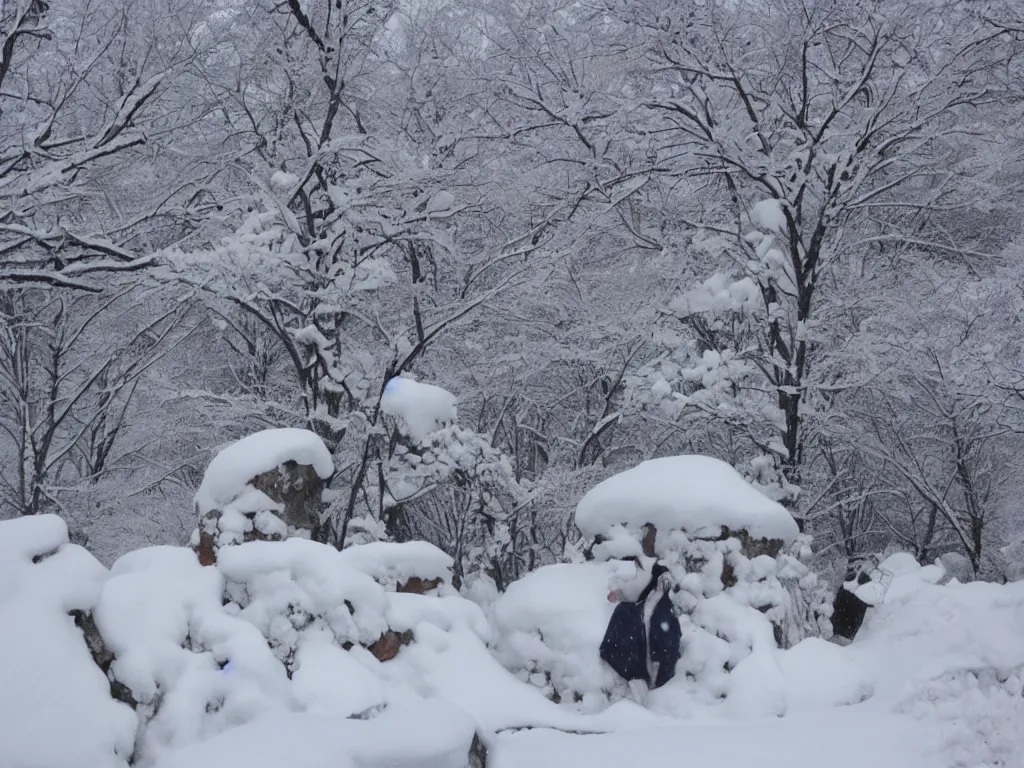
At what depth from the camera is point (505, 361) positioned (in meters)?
10.6

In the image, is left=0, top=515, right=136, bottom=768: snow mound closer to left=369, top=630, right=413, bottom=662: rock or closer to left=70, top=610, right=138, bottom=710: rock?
left=70, top=610, right=138, bottom=710: rock

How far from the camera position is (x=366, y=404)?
28.6ft

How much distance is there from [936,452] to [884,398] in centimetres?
165

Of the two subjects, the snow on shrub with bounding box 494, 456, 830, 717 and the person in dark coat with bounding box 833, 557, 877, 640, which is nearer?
the snow on shrub with bounding box 494, 456, 830, 717

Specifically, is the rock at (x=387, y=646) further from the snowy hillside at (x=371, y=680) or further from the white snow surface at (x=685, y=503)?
the white snow surface at (x=685, y=503)

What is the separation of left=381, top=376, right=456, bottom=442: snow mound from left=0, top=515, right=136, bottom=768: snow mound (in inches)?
147

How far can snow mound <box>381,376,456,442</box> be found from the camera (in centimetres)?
784

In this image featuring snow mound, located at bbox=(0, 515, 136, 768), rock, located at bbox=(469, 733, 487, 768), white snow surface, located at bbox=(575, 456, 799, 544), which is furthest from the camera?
white snow surface, located at bbox=(575, 456, 799, 544)

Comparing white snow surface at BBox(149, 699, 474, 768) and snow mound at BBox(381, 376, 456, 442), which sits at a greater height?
snow mound at BBox(381, 376, 456, 442)

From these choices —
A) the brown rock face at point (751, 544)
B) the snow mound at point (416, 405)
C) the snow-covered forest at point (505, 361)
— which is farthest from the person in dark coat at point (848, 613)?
the snow mound at point (416, 405)

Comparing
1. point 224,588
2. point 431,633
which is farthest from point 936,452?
point 224,588

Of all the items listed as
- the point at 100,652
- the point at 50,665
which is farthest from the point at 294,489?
the point at 50,665

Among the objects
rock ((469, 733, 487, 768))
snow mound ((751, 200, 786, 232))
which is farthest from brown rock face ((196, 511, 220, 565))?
snow mound ((751, 200, 786, 232))

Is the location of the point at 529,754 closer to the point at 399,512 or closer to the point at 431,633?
the point at 431,633
